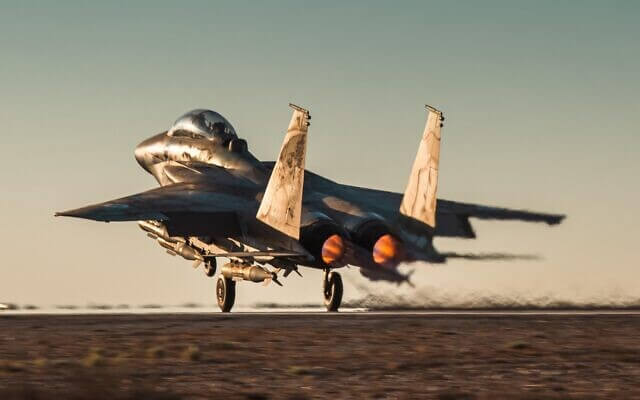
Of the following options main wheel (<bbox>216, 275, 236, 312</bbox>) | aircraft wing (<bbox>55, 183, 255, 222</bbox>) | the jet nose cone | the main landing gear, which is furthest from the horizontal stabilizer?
the jet nose cone

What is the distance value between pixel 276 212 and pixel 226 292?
436 cm

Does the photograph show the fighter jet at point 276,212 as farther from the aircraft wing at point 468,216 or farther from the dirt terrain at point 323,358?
the dirt terrain at point 323,358

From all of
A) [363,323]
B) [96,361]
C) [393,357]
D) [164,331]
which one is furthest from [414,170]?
[96,361]

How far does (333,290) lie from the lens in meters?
34.2

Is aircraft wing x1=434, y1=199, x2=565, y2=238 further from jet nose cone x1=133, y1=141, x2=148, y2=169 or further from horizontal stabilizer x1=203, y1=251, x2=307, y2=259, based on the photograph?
jet nose cone x1=133, y1=141, x2=148, y2=169

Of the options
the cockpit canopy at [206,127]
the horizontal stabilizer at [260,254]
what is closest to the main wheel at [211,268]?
the horizontal stabilizer at [260,254]

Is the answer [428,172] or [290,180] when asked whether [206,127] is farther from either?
[428,172]

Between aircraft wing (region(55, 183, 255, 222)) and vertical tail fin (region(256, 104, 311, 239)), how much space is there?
12.8ft

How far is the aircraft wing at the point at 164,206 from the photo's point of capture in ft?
119

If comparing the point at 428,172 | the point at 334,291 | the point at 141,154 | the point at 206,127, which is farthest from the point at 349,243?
the point at 141,154

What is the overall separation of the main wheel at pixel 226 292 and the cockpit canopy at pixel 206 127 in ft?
21.0

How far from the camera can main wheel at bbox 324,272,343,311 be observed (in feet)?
112

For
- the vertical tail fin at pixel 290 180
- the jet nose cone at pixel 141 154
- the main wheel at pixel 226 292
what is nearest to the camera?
the vertical tail fin at pixel 290 180

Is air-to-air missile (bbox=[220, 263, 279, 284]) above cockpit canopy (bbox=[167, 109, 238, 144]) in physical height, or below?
below
